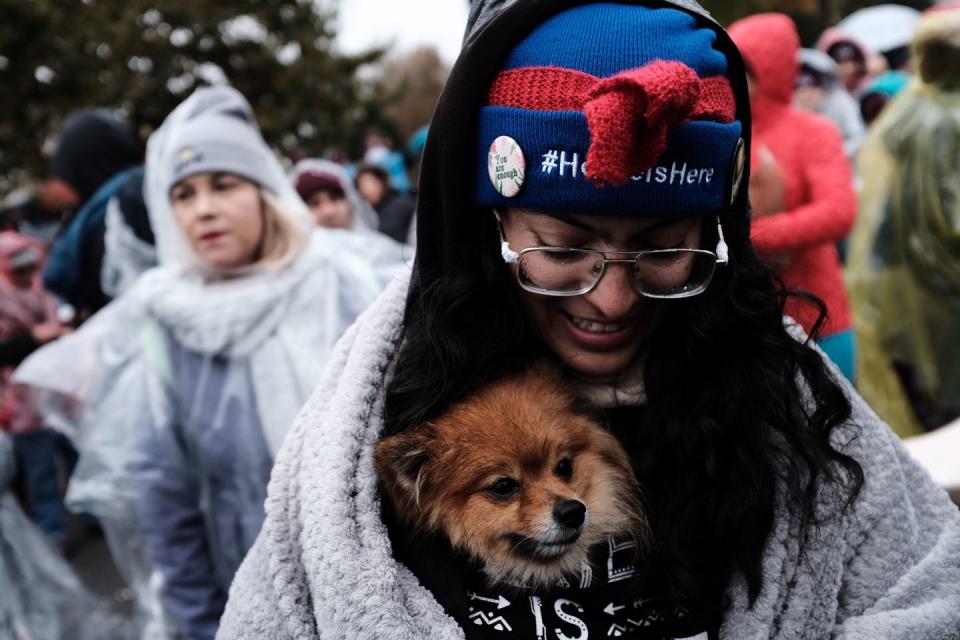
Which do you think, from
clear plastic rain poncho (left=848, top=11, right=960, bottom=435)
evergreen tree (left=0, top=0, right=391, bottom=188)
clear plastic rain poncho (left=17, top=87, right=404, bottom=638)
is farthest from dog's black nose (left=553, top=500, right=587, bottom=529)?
evergreen tree (left=0, top=0, right=391, bottom=188)

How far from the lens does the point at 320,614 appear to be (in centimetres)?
138

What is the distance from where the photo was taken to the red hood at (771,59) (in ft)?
13.9

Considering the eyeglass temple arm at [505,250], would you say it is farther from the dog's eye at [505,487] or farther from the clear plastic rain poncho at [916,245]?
the clear plastic rain poncho at [916,245]

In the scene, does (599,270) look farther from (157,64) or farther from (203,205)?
(157,64)

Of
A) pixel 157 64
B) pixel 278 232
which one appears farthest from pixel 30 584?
pixel 157 64

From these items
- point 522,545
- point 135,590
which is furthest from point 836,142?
point 135,590

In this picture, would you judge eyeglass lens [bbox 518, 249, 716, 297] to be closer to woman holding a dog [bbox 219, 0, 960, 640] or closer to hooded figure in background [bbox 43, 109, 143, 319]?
woman holding a dog [bbox 219, 0, 960, 640]

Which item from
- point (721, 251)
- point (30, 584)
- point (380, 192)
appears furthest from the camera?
point (380, 192)

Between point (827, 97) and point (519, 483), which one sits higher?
point (519, 483)

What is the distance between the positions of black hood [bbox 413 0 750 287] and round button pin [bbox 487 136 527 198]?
7 centimetres

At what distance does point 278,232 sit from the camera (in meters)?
3.36

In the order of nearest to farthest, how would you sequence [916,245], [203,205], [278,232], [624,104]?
[624,104] → [203,205] → [278,232] → [916,245]

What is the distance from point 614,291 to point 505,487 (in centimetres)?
56

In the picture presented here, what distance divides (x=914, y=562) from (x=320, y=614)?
112cm
